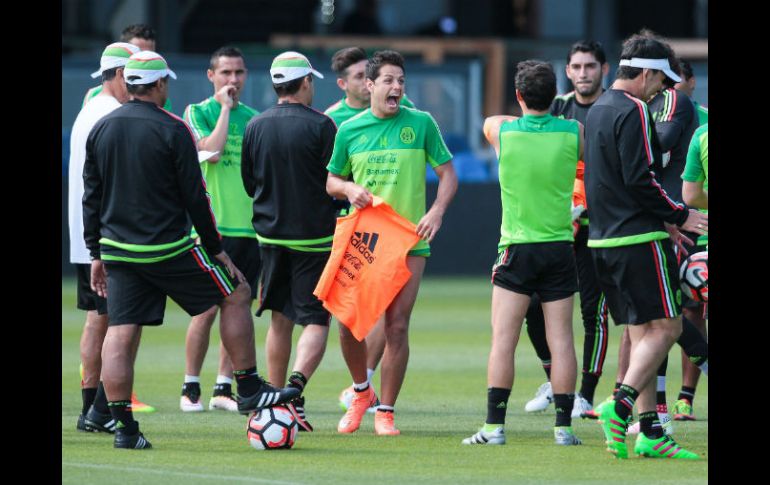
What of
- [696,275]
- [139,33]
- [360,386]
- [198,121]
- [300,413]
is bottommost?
[300,413]

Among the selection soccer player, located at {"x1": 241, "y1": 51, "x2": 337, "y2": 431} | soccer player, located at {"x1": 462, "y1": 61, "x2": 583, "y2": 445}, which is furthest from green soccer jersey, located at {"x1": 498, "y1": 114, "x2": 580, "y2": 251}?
soccer player, located at {"x1": 241, "y1": 51, "x2": 337, "y2": 431}

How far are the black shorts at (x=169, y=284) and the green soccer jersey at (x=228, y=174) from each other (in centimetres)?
200

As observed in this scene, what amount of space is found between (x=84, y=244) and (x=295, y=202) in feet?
4.49

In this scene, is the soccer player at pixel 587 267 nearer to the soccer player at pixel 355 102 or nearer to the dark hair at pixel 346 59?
the soccer player at pixel 355 102

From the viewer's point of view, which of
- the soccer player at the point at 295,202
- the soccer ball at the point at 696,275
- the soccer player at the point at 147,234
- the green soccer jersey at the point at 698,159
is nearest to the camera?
the soccer player at the point at 147,234

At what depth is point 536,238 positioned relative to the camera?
8750 mm

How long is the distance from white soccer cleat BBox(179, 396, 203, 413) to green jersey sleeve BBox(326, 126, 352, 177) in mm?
2195

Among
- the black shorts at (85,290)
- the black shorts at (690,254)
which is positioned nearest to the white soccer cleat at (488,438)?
the black shorts at (690,254)

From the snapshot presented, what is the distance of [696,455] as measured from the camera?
330 inches

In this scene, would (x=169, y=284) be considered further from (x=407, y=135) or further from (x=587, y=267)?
(x=587, y=267)

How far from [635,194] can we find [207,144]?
12.0 feet

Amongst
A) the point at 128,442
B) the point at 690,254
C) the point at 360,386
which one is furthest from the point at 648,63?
the point at 128,442

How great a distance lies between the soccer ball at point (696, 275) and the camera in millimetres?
9195
